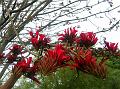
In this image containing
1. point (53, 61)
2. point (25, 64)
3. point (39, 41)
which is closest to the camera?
point (53, 61)

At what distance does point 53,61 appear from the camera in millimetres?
1440

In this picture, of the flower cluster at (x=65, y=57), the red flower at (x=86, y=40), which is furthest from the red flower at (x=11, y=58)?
the red flower at (x=86, y=40)

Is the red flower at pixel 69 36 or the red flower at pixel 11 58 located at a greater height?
the red flower at pixel 69 36

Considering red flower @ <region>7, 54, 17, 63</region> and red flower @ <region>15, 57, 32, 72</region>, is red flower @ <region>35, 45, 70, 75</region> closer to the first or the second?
red flower @ <region>15, 57, 32, 72</region>

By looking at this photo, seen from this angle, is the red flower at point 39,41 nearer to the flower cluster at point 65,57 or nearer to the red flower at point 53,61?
the flower cluster at point 65,57

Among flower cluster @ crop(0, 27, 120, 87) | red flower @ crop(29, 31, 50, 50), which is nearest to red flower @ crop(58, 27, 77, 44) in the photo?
flower cluster @ crop(0, 27, 120, 87)

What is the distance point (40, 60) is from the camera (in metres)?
1.56

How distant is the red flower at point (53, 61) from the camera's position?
4.73ft

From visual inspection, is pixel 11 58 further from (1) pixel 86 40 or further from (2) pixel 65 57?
(2) pixel 65 57

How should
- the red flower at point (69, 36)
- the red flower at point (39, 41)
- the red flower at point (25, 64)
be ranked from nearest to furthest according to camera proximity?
the red flower at point (25, 64) < the red flower at point (39, 41) < the red flower at point (69, 36)

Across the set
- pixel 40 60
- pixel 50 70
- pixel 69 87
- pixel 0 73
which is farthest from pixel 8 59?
pixel 0 73

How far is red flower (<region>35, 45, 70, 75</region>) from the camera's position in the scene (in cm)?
144

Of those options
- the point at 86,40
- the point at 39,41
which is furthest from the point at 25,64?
the point at 86,40

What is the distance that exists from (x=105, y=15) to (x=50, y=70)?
3.18m
